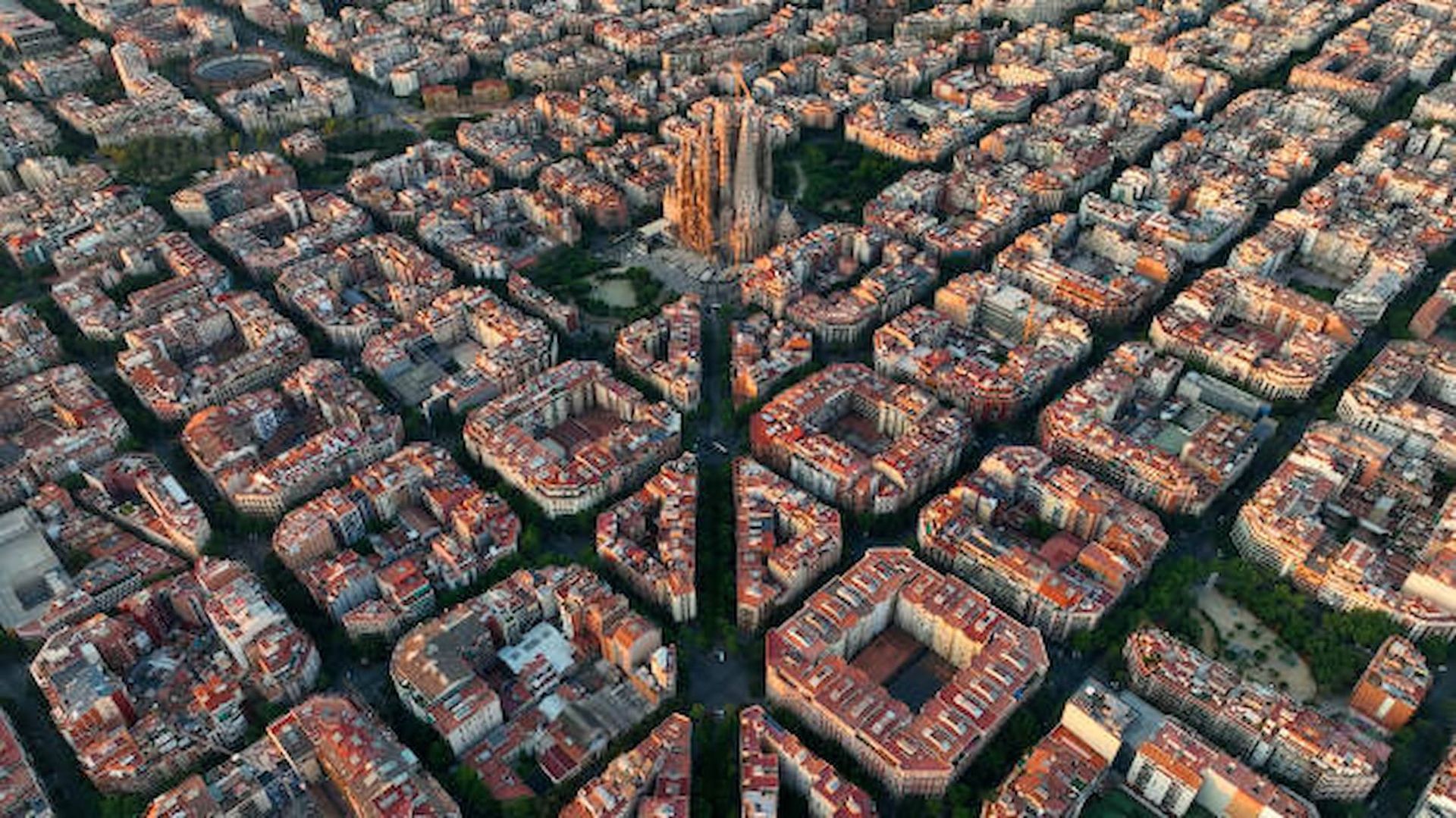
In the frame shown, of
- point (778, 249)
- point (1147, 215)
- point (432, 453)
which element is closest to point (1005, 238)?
point (1147, 215)

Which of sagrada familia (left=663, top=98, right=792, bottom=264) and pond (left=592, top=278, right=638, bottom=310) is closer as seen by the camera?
sagrada familia (left=663, top=98, right=792, bottom=264)

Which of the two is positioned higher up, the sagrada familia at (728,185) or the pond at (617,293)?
the sagrada familia at (728,185)

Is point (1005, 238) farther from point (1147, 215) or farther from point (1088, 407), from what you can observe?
point (1088, 407)

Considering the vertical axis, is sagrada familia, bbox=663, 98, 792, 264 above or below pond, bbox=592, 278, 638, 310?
above

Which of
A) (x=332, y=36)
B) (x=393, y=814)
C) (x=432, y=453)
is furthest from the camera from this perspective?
(x=332, y=36)

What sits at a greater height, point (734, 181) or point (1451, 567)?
point (734, 181)

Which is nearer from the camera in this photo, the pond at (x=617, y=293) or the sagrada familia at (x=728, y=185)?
the sagrada familia at (x=728, y=185)

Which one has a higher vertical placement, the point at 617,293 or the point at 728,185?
the point at 728,185

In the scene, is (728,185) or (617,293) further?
(728,185)
